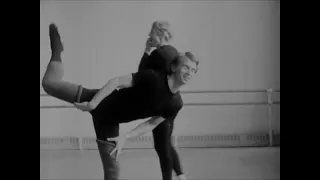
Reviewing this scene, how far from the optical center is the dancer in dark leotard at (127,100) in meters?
1.97

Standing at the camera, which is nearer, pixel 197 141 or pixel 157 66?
pixel 157 66

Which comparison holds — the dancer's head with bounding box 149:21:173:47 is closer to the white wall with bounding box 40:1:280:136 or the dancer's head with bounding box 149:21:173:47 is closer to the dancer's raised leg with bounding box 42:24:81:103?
the white wall with bounding box 40:1:280:136

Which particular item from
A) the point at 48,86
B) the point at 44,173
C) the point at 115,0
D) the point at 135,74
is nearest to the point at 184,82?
the point at 135,74

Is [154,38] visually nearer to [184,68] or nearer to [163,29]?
[163,29]

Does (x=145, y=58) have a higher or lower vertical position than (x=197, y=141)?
higher

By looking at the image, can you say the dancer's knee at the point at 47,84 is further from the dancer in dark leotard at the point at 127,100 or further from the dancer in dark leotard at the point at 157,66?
the dancer in dark leotard at the point at 157,66

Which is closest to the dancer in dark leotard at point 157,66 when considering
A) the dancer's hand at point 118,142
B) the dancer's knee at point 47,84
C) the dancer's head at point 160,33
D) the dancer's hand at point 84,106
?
the dancer's head at point 160,33

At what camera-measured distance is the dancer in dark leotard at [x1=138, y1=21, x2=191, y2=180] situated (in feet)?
6.48

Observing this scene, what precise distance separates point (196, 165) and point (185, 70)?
0.55 m

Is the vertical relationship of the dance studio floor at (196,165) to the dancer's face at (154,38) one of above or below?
below

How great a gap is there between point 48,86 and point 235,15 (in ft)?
3.81

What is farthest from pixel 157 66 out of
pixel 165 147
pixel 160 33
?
pixel 165 147

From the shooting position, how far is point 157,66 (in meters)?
1.96

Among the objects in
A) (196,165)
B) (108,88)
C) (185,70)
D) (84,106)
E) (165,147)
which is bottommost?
(196,165)
